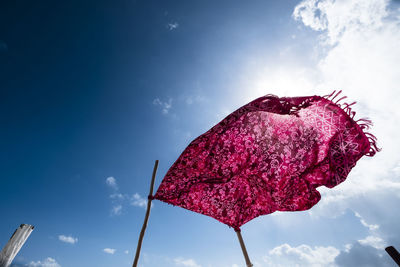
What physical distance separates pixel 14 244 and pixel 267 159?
591 centimetres

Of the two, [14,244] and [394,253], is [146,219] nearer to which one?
[14,244]

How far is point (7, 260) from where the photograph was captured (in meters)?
4.50

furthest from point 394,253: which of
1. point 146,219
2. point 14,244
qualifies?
point 14,244

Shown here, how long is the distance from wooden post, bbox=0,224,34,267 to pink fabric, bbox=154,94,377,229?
366 cm

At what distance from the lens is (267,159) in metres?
3.92

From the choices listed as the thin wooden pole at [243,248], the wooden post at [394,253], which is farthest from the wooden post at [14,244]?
the wooden post at [394,253]

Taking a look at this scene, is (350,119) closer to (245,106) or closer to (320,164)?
(320,164)

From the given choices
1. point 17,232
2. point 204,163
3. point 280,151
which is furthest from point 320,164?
point 17,232

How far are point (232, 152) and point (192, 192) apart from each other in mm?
1207

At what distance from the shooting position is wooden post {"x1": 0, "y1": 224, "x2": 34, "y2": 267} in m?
4.46

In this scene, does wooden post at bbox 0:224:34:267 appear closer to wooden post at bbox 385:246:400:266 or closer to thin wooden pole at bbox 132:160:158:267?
thin wooden pole at bbox 132:160:158:267

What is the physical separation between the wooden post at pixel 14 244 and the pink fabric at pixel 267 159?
3665 mm

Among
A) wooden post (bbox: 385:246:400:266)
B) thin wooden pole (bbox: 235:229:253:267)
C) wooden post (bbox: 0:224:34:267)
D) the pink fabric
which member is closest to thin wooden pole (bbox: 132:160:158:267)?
the pink fabric

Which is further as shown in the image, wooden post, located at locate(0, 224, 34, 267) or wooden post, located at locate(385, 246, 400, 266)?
wooden post, located at locate(0, 224, 34, 267)
